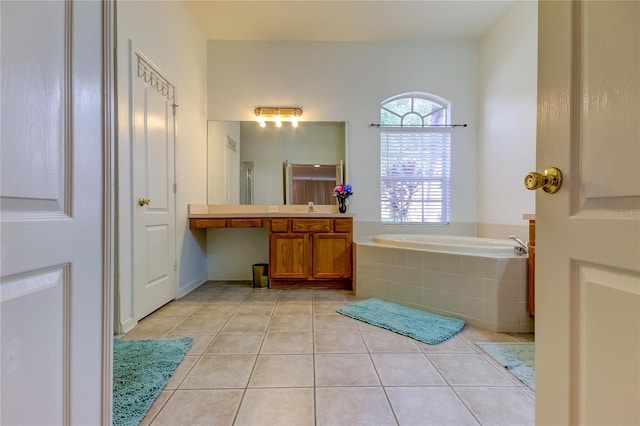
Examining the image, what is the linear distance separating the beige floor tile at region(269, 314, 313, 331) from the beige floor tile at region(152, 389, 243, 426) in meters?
0.70

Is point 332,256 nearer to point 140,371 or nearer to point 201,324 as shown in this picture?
point 201,324

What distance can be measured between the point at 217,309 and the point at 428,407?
178cm

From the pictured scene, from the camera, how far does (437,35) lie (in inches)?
126

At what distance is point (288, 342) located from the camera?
5.65ft

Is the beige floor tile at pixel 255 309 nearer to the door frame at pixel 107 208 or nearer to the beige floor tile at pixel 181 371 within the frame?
the beige floor tile at pixel 181 371

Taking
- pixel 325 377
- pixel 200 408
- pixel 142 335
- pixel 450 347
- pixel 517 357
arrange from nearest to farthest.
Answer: pixel 200 408, pixel 325 377, pixel 517 357, pixel 450 347, pixel 142 335

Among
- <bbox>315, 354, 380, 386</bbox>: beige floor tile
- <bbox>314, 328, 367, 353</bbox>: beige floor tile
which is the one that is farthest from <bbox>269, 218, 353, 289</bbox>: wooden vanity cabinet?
<bbox>315, 354, 380, 386</bbox>: beige floor tile

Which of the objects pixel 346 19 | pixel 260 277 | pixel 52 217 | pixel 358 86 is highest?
pixel 346 19

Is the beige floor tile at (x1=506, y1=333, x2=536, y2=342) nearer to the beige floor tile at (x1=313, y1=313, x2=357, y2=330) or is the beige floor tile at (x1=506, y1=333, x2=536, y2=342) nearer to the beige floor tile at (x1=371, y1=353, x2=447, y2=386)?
the beige floor tile at (x1=371, y1=353, x2=447, y2=386)

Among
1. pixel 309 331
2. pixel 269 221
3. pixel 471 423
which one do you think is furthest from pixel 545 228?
pixel 269 221

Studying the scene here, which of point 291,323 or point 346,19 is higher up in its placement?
point 346,19

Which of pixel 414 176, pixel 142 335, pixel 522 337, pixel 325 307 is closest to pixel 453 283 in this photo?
pixel 522 337

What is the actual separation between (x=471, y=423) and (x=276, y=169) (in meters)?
2.89

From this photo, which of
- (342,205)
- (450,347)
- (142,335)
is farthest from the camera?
(342,205)
